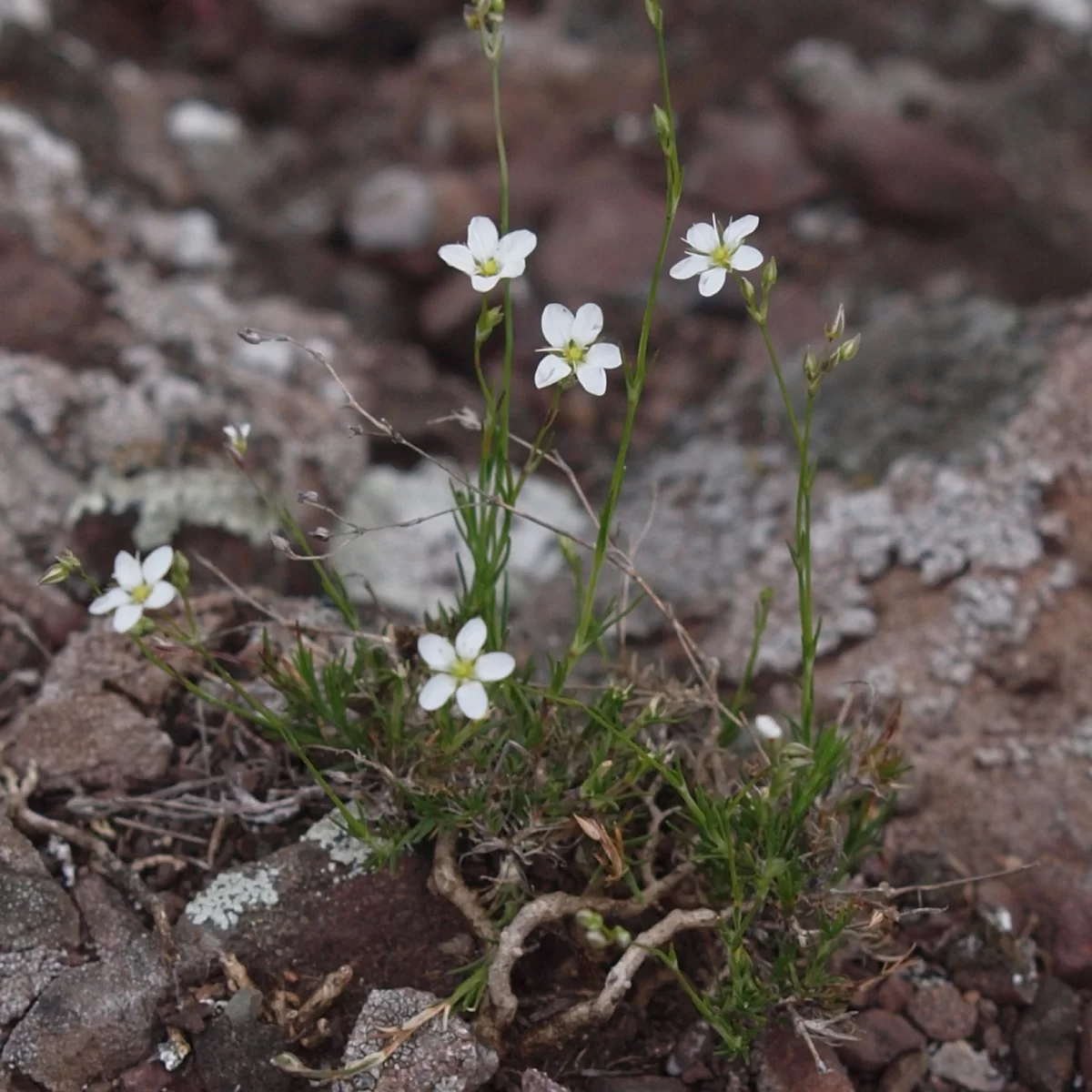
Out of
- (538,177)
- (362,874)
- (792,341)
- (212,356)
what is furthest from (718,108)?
(362,874)

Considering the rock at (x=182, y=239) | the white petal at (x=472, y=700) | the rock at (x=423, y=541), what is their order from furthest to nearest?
the rock at (x=182, y=239), the rock at (x=423, y=541), the white petal at (x=472, y=700)

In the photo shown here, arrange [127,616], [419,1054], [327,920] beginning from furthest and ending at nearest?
[327,920] < [419,1054] < [127,616]

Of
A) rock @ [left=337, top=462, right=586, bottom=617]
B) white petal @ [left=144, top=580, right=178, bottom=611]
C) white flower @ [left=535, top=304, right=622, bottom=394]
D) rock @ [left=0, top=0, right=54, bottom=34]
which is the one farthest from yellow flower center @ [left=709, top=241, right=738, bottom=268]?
rock @ [left=0, top=0, right=54, bottom=34]

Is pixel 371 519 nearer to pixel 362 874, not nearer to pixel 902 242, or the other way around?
pixel 362 874

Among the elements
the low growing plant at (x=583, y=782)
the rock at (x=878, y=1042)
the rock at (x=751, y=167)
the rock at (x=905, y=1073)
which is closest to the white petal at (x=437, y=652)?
the low growing plant at (x=583, y=782)

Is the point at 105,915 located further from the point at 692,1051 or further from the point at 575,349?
the point at 575,349

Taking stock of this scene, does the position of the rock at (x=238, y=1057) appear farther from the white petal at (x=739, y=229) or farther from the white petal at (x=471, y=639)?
the white petal at (x=739, y=229)

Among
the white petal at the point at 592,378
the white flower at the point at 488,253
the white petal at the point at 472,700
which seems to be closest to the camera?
the white petal at the point at 472,700

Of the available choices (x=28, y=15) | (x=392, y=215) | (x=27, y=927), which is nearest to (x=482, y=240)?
(x=27, y=927)
